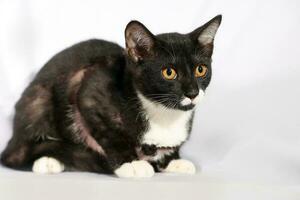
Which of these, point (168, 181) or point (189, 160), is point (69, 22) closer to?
point (189, 160)

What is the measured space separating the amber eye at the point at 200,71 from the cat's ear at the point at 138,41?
0.65ft

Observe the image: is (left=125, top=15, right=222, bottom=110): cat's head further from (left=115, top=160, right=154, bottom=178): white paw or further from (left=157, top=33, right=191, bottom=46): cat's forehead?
(left=115, top=160, right=154, bottom=178): white paw

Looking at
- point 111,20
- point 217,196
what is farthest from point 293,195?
point 111,20

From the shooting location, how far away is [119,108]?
7.75 ft

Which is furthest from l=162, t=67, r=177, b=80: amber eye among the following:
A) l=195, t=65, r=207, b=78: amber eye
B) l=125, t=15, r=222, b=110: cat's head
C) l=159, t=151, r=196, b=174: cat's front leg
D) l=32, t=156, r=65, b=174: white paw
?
l=32, t=156, r=65, b=174: white paw

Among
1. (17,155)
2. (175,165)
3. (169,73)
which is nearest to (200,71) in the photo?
(169,73)

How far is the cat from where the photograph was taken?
2.28m

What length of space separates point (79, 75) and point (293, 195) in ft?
3.26

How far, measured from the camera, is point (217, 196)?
2.21 m

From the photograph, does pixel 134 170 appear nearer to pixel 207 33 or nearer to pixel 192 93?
pixel 192 93

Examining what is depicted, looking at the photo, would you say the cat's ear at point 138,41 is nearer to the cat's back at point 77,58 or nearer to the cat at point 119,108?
the cat at point 119,108

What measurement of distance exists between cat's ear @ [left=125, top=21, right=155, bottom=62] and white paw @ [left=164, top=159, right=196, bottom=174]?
51cm

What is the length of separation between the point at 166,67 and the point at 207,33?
0.26 meters

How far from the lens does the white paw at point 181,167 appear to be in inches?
98.5
